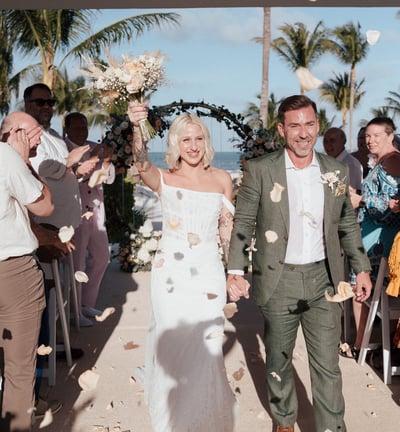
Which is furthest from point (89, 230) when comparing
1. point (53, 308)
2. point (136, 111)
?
point (136, 111)

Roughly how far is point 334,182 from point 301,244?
399 mm

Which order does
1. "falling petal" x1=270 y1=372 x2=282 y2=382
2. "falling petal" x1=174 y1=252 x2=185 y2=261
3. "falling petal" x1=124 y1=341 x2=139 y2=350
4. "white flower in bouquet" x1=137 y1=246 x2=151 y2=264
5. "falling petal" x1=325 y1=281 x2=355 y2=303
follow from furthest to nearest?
"white flower in bouquet" x1=137 y1=246 x2=151 y2=264 → "falling petal" x1=124 y1=341 x2=139 y2=350 → "falling petal" x1=174 y1=252 x2=185 y2=261 → "falling petal" x1=270 y1=372 x2=282 y2=382 → "falling petal" x1=325 y1=281 x2=355 y2=303

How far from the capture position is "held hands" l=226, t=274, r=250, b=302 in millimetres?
3422

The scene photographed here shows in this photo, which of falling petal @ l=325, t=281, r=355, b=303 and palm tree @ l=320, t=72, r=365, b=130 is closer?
falling petal @ l=325, t=281, r=355, b=303

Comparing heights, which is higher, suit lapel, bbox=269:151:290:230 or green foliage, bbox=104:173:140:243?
suit lapel, bbox=269:151:290:230

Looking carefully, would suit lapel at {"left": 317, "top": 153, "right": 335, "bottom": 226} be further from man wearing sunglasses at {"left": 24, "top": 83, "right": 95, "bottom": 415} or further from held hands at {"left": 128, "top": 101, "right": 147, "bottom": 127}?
man wearing sunglasses at {"left": 24, "top": 83, "right": 95, "bottom": 415}

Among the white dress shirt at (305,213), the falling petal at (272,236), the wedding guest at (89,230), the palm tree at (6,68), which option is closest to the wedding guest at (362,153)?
the wedding guest at (89,230)

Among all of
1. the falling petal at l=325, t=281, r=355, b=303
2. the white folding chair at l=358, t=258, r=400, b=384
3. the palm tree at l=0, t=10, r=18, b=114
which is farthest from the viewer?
the palm tree at l=0, t=10, r=18, b=114

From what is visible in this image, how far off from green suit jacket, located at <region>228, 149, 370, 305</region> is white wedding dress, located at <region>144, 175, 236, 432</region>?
30cm

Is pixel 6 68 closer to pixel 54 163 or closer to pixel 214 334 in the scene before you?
pixel 54 163

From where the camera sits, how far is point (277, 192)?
3.42m

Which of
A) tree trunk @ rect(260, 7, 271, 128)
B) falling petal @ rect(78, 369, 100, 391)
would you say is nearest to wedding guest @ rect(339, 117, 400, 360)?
falling petal @ rect(78, 369, 100, 391)

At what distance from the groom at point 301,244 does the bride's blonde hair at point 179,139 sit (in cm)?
42

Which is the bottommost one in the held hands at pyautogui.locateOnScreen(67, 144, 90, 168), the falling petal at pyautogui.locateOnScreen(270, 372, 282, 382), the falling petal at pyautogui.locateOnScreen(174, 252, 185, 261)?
the falling petal at pyautogui.locateOnScreen(270, 372, 282, 382)
